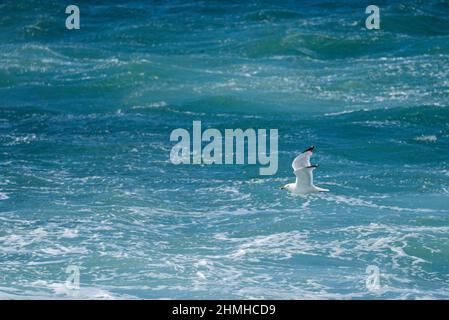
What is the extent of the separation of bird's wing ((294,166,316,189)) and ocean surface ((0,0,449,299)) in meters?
1.13

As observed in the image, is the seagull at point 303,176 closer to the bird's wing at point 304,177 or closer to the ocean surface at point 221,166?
the bird's wing at point 304,177

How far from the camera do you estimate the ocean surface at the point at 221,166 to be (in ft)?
61.0

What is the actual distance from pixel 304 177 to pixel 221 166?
5.68 m

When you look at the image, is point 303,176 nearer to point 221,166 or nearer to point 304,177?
point 304,177

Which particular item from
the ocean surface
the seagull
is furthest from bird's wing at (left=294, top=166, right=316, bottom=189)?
the ocean surface

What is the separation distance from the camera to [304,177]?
62.5 feet

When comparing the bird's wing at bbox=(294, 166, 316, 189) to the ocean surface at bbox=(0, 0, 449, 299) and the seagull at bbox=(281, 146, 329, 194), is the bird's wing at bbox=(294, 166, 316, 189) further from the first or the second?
the ocean surface at bbox=(0, 0, 449, 299)

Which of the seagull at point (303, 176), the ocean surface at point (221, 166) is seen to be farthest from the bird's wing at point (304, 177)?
the ocean surface at point (221, 166)

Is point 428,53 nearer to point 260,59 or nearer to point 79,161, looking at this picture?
point 260,59

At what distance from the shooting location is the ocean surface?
18.6 meters

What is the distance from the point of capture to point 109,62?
3409 centimetres

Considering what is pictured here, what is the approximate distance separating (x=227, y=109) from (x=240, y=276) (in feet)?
37.7

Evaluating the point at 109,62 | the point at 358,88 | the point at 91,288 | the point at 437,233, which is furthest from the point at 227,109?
the point at 91,288

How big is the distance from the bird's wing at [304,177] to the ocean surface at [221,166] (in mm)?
1132
